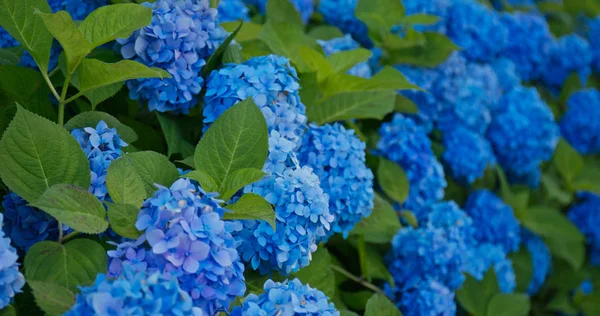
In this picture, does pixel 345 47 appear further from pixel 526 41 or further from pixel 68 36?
pixel 526 41

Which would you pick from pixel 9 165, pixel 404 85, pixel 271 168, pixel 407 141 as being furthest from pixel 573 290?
pixel 9 165

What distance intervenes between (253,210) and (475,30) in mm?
1772

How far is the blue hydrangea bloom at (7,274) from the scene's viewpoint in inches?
34.8

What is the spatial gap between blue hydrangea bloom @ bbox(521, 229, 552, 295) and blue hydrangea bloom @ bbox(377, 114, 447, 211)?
0.75 m

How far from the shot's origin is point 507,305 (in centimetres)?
196

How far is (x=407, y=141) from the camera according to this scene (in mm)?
1900

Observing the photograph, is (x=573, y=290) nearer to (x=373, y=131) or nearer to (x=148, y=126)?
(x=373, y=131)

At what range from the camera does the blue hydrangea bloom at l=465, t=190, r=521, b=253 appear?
2.31 m

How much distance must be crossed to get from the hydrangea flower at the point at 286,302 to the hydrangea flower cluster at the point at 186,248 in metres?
0.05

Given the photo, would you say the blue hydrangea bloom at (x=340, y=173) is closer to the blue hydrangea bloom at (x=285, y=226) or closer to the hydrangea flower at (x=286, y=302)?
the blue hydrangea bloom at (x=285, y=226)

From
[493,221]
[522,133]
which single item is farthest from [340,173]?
[522,133]

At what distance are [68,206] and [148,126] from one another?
1.67 feet

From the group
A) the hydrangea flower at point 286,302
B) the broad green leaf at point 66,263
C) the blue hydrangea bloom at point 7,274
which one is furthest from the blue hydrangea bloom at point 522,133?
the blue hydrangea bloom at point 7,274

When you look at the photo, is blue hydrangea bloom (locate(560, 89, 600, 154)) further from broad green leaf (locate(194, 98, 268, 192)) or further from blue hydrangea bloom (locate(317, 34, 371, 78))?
broad green leaf (locate(194, 98, 268, 192))
